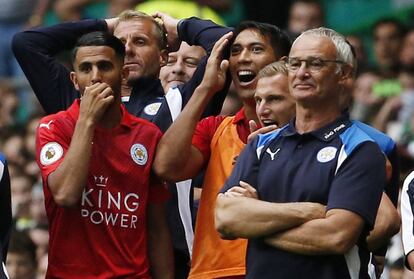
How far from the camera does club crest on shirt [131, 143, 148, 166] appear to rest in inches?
357

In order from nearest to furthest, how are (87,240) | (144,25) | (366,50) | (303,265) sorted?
(303,265)
(87,240)
(144,25)
(366,50)

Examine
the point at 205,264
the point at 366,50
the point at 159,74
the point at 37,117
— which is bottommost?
the point at 37,117

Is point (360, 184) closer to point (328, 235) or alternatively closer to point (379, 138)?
point (328, 235)

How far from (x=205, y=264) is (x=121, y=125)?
0.88 meters

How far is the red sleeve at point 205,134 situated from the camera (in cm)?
938

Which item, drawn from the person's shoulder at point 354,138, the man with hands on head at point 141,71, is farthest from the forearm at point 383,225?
the man with hands on head at point 141,71

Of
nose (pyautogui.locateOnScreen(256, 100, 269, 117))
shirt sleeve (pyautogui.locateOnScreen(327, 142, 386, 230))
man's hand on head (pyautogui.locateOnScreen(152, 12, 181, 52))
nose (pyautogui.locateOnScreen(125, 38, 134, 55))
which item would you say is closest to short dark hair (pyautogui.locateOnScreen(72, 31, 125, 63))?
nose (pyautogui.locateOnScreen(125, 38, 134, 55))

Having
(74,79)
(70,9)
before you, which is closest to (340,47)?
(74,79)

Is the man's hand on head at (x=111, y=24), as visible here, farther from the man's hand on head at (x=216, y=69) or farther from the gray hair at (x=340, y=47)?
the gray hair at (x=340, y=47)

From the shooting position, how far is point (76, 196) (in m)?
8.76

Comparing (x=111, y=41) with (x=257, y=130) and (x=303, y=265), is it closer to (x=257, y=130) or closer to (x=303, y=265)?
(x=257, y=130)

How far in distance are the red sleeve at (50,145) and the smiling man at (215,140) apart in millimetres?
516

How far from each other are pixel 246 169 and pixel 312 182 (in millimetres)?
399

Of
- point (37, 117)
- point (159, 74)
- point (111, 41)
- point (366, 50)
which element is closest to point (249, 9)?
point (366, 50)
